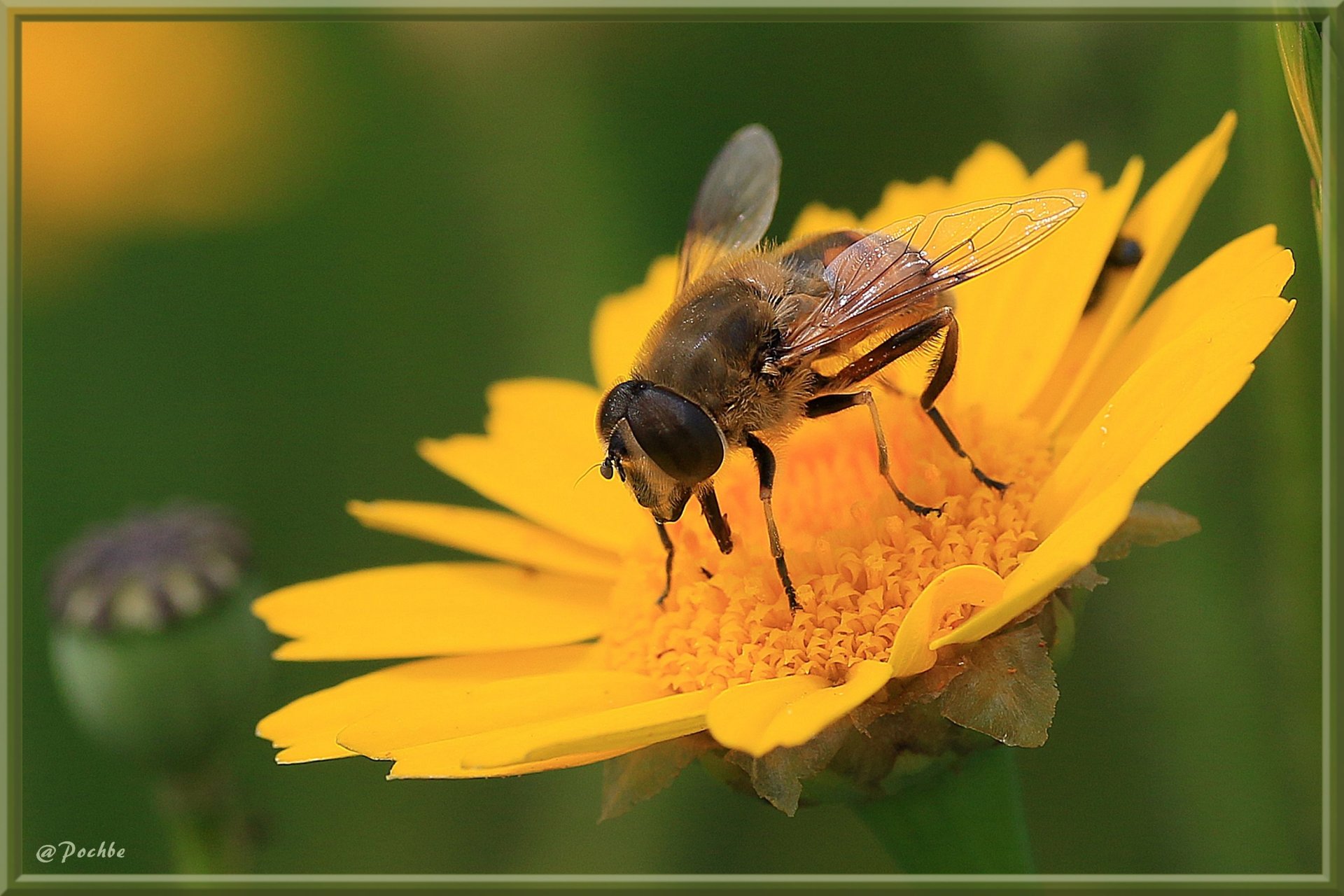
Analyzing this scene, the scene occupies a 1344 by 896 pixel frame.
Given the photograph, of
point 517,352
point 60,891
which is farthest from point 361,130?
point 60,891

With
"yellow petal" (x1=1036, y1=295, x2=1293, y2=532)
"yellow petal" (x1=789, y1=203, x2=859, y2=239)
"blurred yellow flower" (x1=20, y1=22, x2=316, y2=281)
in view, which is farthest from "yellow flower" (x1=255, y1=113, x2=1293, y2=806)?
"blurred yellow flower" (x1=20, y1=22, x2=316, y2=281)

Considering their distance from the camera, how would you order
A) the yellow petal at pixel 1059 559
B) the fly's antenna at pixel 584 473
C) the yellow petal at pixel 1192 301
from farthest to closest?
the fly's antenna at pixel 584 473 < the yellow petal at pixel 1192 301 < the yellow petal at pixel 1059 559

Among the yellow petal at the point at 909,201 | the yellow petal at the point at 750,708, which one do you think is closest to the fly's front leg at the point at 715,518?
the yellow petal at the point at 750,708

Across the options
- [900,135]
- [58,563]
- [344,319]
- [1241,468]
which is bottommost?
[58,563]

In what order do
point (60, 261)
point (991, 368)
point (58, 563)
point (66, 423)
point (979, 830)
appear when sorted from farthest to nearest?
point (60, 261) → point (66, 423) → point (58, 563) → point (991, 368) → point (979, 830)

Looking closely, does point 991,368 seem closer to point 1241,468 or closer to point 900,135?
point 1241,468

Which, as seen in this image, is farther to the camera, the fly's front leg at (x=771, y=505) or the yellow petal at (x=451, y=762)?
the fly's front leg at (x=771, y=505)

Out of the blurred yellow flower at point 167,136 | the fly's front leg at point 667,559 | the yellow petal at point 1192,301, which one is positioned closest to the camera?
the yellow petal at point 1192,301
